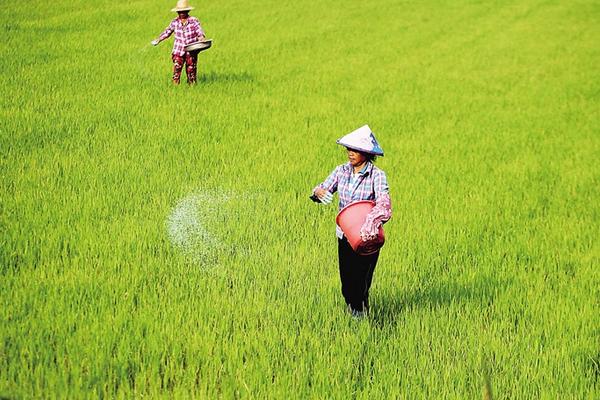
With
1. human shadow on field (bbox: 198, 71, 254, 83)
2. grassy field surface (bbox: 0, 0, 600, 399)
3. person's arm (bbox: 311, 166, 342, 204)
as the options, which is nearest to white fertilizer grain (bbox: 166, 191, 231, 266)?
grassy field surface (bbox: 0, 0, 600, 399)

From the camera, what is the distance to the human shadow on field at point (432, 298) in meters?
3.83

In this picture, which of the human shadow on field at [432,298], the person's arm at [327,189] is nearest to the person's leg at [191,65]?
the human shadow on field at [432,298]

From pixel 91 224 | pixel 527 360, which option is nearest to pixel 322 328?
pixel 527 360

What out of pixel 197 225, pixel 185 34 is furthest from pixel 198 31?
pixel 197 225

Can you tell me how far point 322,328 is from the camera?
11.8 feet

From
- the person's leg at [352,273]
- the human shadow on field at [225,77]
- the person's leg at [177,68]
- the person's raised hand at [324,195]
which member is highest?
the person's raised hand at [324,195]

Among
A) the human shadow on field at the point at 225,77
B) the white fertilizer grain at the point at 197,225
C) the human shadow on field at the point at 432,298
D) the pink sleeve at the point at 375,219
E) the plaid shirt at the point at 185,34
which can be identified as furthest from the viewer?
the human shadow on field at the point at 225,77

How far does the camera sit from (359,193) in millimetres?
3318

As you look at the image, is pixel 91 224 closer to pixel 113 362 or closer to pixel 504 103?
pixel 113 362

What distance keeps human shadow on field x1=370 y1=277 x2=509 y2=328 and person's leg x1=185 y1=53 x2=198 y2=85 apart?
19.5ft

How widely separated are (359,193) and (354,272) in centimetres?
38

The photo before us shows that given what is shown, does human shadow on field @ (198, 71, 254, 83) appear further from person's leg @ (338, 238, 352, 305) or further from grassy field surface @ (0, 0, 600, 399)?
person's leg @ (338, 238, 352, 305)

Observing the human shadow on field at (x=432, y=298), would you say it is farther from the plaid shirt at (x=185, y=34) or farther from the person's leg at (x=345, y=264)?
the plaid shirt at (x=185, y=34)

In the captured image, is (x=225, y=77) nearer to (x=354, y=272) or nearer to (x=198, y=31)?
(x=198, y=31)
